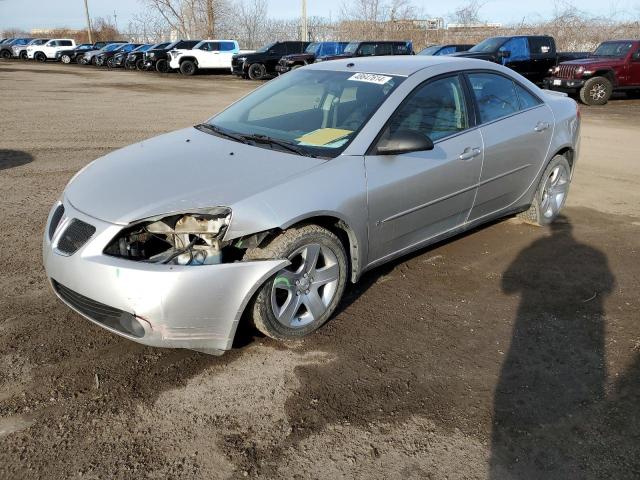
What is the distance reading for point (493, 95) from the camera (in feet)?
15.3

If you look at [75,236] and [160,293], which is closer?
[160,293]

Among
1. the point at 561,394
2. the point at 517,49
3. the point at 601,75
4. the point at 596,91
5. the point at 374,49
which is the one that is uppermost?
the point at 374,49

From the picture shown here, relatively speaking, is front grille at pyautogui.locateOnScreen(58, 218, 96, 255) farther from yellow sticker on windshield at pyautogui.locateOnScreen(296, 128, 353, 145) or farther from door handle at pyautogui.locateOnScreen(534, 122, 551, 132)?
door handle at pyautogui.locateOnScreen(534, 122, 551, 132)

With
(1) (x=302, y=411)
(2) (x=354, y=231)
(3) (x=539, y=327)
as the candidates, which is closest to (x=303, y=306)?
(2) (x=354, y=231)

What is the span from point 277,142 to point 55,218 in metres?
1.46

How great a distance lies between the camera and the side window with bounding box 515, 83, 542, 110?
497 centimetres

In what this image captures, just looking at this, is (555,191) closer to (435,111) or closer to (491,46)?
(435,111)

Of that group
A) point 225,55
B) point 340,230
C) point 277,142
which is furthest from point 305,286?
point 225,55

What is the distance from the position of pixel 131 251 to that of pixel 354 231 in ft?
4.33

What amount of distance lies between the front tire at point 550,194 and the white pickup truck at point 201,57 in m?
26.5

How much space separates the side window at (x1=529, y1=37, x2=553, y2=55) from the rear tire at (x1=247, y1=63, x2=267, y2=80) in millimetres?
11876

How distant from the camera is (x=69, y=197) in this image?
3.45 metres

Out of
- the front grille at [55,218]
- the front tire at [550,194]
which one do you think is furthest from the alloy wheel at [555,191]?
the front grille at [55,218]

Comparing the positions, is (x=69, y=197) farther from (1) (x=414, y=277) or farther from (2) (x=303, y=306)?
(1) (x=414, y=277)
